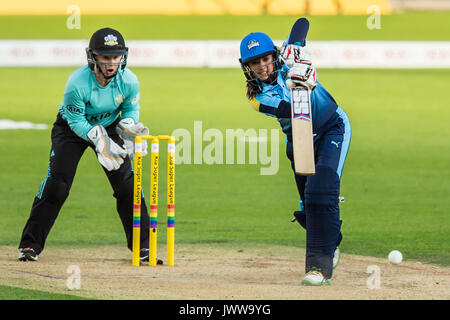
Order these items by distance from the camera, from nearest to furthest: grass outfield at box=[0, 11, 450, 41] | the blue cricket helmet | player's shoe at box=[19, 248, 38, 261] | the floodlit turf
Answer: the floodlit turf, the blue cricket helmet, player's shoe at box=[19, 248, 38, 261], grass outfield at box=[0, 11, 450, 41]

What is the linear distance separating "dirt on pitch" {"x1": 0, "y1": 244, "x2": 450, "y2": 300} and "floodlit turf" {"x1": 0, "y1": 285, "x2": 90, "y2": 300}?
0.36 ft

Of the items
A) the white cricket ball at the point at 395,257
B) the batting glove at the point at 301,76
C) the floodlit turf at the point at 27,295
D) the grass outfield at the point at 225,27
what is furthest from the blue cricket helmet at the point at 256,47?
the grass outfield at the point at 225,27

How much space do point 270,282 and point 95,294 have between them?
133cm

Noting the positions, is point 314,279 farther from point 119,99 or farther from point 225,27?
point 225,27

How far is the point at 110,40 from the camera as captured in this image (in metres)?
7.30

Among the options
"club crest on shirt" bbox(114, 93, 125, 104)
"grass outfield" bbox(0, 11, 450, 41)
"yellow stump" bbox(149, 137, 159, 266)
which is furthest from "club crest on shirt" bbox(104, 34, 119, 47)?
"grass outfield" bbox(0, 11, 450, 41)

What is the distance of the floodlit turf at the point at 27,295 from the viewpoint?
243 inches

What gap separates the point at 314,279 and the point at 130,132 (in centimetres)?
199

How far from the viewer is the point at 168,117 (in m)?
17.7

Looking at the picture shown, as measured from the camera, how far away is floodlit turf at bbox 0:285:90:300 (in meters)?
6.16

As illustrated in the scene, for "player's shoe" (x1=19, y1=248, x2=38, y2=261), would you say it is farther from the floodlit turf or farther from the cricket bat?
the cricket bat

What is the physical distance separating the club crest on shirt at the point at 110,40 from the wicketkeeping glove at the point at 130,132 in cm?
67

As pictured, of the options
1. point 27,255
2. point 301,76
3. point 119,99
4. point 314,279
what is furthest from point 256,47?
point 27,255
